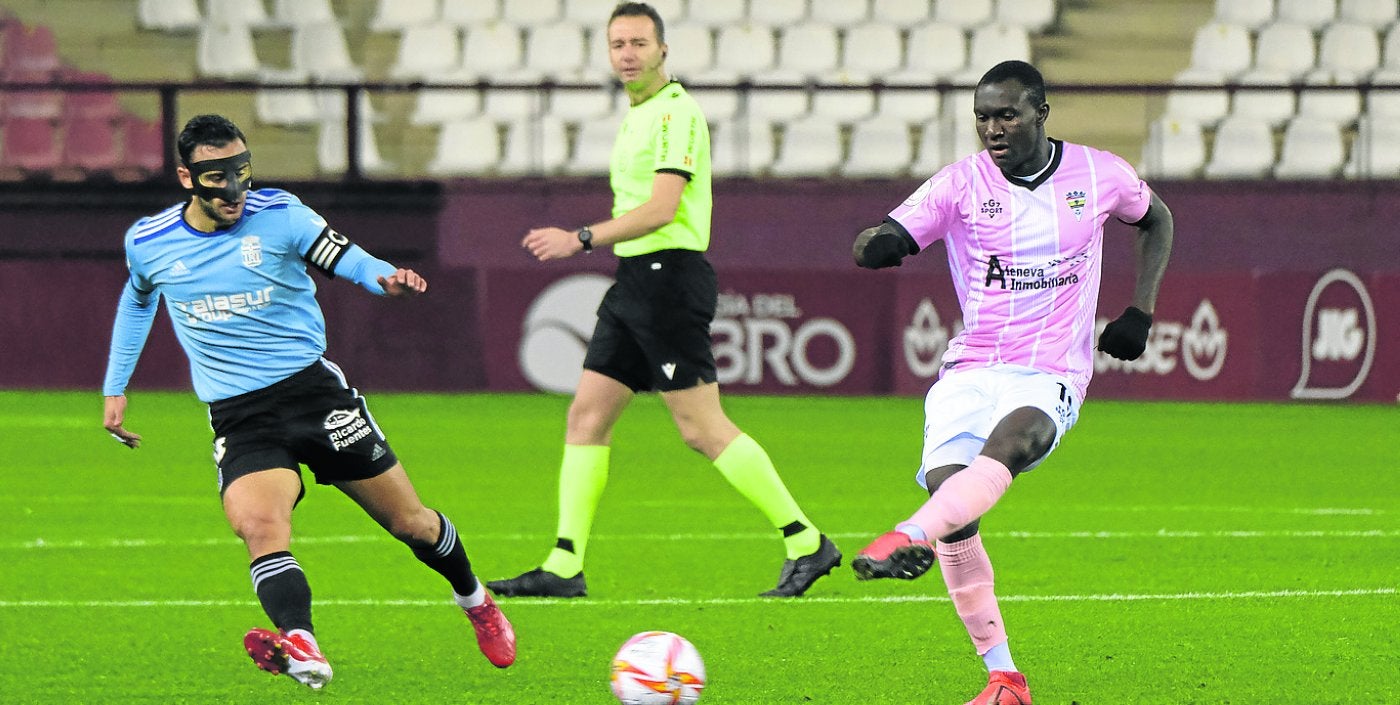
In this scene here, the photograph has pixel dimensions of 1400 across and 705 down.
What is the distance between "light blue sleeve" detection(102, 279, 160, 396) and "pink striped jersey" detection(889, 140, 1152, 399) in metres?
2.27

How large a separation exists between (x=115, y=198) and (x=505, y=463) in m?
6.12

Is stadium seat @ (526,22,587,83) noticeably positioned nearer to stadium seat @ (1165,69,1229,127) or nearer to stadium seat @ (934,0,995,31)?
stadium seat @ (934,0,995,31)

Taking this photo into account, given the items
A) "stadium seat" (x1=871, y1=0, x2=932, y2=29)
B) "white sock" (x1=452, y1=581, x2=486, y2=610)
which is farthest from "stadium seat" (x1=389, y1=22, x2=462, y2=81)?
"white sock" (x1=452, y1=581, x2=486, y2=610)

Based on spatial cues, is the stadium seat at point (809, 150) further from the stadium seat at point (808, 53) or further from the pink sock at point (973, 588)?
the pink sock at point (973, 588)

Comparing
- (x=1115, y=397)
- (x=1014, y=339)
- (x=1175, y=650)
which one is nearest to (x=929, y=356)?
(x=1115, y=397)

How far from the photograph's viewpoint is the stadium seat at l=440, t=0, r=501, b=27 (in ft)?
66.9

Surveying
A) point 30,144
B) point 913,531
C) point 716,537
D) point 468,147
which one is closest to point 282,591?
point 913,531

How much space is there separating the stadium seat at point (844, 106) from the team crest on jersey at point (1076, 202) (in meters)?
13.4

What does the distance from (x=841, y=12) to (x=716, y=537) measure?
11465 millimetres

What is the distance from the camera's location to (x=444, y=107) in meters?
19.7

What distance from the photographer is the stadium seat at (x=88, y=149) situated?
17.7 meters

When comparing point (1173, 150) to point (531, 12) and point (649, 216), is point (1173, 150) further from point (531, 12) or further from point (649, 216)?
point (649, 216)

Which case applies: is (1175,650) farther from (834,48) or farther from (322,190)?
(834,48)

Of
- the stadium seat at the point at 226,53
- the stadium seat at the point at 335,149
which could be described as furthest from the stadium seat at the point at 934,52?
the stadium seat at the point at 226,53
